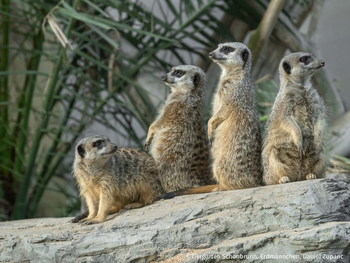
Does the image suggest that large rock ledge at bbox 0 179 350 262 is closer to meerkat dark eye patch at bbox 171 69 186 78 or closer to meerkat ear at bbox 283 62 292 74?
meerkat ear at bbox 283 62 292 74

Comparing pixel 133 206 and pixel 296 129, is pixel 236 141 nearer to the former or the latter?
pixel 296 129

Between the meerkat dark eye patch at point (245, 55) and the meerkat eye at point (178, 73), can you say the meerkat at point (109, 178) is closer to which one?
the meerkat eye at point (178, 73)

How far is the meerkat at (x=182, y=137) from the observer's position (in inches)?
82.7

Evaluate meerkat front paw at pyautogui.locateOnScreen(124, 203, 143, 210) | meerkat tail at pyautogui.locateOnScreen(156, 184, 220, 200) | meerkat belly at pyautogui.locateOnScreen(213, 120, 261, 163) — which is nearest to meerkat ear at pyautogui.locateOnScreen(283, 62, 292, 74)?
meerkat belly at pyautogui.locateOnScreen(213, 120, 261, 163)

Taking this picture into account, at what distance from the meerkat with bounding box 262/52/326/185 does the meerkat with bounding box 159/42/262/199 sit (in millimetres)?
91

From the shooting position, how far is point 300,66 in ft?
5.98

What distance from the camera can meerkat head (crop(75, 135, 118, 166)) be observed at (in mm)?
1883

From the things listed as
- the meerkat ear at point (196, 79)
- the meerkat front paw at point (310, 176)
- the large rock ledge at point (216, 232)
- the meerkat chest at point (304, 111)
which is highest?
the meerkat ear at point (196, 79)

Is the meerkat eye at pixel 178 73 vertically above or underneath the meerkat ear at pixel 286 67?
above

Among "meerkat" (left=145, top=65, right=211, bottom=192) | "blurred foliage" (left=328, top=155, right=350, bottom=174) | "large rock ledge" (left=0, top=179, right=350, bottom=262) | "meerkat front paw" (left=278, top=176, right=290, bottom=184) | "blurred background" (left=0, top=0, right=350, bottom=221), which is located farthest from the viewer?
"blurred background" (left=0, top=0, right=350, bottom=221)

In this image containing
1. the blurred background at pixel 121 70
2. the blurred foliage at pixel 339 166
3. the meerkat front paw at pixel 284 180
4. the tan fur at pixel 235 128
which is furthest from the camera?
the blurred background at pixel 121 70

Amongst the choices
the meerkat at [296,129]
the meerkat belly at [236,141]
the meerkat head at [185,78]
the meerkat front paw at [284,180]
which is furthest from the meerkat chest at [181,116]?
the meerkat front paw at [284,180]

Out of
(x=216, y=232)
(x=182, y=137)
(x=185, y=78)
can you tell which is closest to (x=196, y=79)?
(x=185, y=78)

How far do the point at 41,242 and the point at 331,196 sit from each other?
131 centimetres
